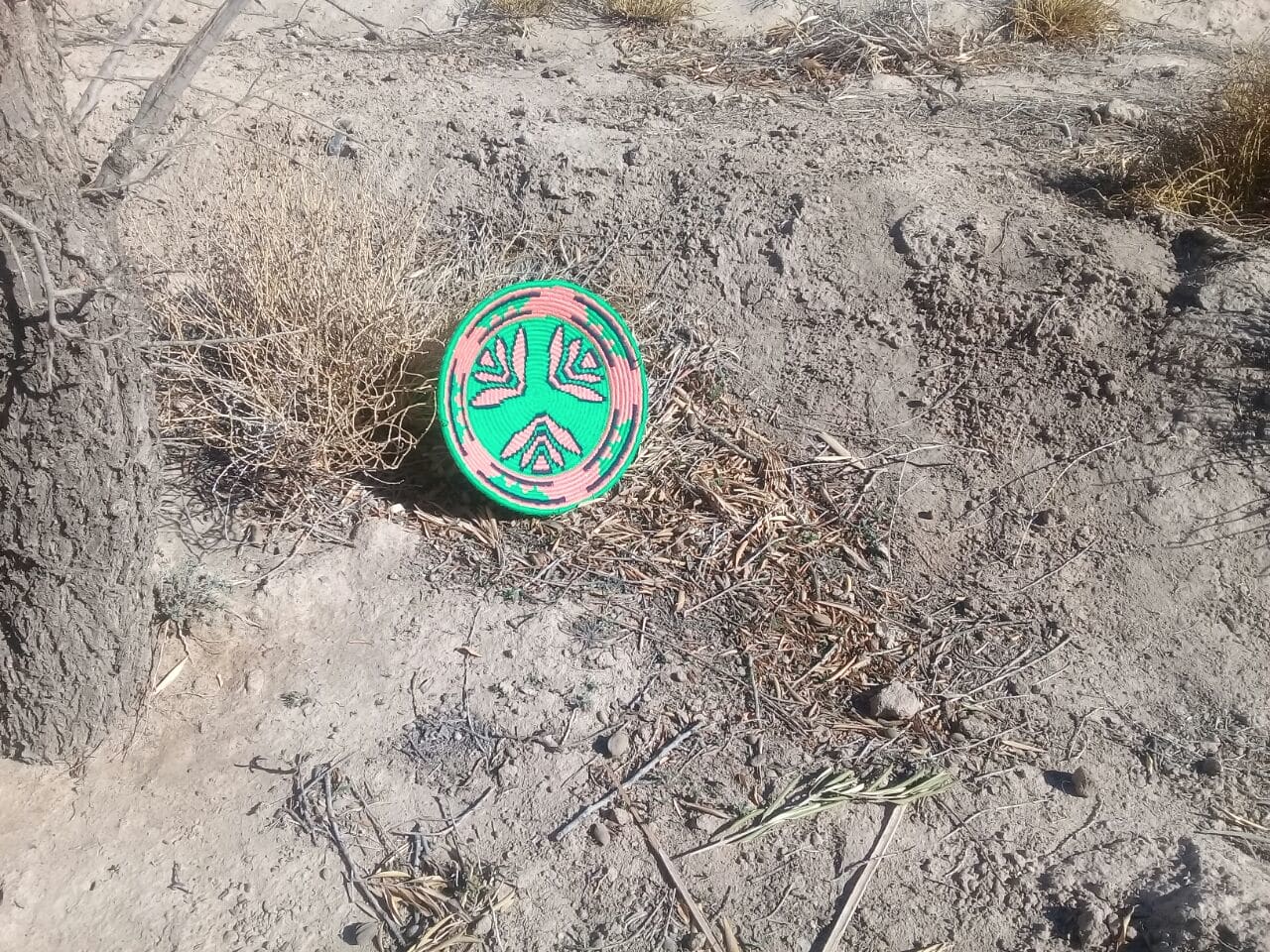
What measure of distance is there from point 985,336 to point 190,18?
15.1ft

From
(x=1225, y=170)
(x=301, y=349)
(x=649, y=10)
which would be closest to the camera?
(x=301, y=349)

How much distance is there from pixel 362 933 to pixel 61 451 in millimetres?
1309

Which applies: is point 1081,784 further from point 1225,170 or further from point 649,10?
point 649,10

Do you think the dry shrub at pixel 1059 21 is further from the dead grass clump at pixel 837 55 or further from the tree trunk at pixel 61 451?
the tree trunk at pixel 61 451

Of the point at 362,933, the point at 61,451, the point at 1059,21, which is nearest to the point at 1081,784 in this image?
the point at 362,933

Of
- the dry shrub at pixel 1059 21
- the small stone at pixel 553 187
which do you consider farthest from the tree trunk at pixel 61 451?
the dry shrub at pixel 1059 21

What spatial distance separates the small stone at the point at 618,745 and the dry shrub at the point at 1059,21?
4.50 metres

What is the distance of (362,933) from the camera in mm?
2406

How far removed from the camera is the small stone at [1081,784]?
2.68 m

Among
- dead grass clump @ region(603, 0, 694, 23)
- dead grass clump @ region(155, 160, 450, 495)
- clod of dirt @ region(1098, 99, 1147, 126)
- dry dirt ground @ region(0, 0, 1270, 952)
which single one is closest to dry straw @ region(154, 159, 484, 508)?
dead grass clump @ region(155, 160, 450, 495)

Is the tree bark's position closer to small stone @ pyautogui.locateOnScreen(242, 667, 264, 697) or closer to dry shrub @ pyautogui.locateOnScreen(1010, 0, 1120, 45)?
small stone @ pyautogui.locateOnScreen(242, 667, 264, 697)

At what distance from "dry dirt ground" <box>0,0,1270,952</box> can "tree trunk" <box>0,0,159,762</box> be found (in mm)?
187

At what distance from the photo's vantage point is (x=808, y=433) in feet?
11.8

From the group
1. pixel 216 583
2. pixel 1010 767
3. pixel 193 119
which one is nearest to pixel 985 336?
pixel 1010 767
